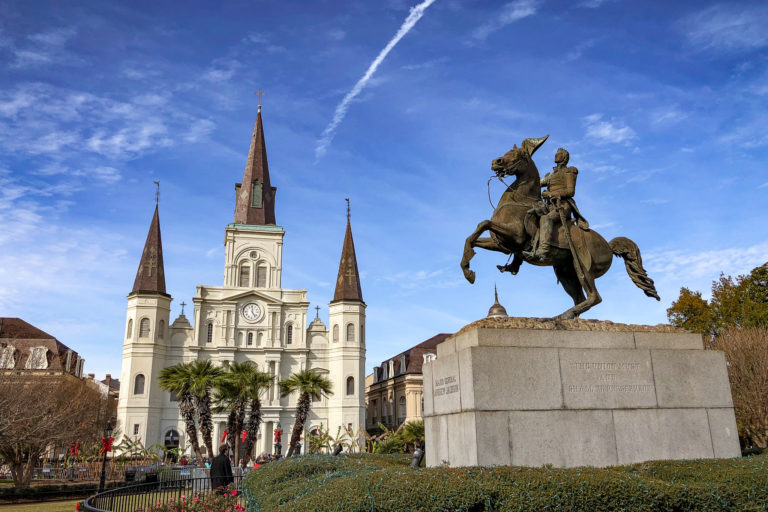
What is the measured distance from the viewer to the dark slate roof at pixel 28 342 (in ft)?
198

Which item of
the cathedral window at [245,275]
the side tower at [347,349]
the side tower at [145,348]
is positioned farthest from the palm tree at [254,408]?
the cathedral window at [245,275]

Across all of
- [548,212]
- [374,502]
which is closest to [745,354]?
[548,212]

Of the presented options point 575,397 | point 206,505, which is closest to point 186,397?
point 206,505

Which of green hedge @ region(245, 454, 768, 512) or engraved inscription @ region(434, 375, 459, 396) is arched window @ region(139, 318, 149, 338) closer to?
engraved inscription @ region(434, 375, 459, 396)

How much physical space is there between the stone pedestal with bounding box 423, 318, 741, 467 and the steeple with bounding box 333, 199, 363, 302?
56.4m

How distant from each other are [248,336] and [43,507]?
4292cm

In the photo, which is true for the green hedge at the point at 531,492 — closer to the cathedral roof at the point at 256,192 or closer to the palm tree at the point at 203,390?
the palm tree at the point at 203,390

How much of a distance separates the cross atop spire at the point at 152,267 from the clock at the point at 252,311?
8177 mm

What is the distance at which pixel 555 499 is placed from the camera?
224 inches

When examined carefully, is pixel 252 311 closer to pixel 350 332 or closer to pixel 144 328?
pixel 350 332

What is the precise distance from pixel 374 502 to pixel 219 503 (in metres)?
5.70

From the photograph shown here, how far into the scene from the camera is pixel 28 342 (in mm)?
62875

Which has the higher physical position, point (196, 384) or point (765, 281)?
point (765, 281)

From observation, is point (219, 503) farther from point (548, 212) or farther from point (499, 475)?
point (548, 212)
